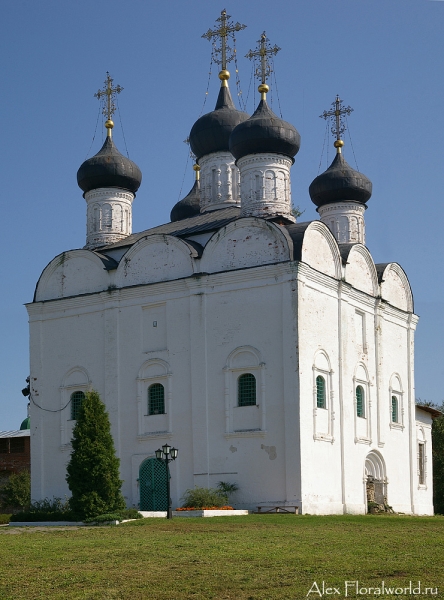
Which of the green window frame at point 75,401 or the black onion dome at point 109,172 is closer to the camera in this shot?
the green window frame at point 75,401

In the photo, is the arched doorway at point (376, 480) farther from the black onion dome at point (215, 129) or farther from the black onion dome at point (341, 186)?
the black onion dome at point (215, 129)

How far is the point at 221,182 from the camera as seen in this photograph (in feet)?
90.0

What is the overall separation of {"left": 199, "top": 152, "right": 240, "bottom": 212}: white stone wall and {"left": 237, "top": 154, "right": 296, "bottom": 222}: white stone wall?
8.59ft

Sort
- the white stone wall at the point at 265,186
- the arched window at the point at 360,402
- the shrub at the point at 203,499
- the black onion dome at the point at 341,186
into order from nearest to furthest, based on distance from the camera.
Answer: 1. the shrub at the point at 203,499
2. the arched window at the point at 360,402
3. the white stone wall at the point at 265,186
4. the black onion dome at the point at 341,186

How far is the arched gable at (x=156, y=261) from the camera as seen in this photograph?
23484 mm

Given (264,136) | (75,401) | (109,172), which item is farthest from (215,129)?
(75,401)

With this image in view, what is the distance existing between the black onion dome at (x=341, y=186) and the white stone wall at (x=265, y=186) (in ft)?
11.2

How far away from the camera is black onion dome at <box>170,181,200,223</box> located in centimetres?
3116

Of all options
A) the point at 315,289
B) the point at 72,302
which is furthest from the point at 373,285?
the point at 72,302

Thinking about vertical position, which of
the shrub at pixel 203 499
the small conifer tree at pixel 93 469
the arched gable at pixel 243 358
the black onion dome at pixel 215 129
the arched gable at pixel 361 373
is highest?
the black onion dome at pixel 215 129

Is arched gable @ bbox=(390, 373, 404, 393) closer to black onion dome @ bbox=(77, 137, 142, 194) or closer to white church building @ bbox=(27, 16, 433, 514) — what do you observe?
white church building @ bbox=(27, 16, 433, 514)

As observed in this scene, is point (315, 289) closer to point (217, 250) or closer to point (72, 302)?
point (217, 250)

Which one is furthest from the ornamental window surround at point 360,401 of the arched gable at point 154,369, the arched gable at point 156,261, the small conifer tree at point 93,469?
the small conifer tree at point 93,469

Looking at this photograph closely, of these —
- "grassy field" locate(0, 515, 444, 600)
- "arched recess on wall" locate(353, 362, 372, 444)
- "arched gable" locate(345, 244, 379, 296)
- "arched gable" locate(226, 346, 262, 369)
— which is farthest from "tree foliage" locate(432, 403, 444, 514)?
"grassy field" locate(0, 515, 444, 600)
